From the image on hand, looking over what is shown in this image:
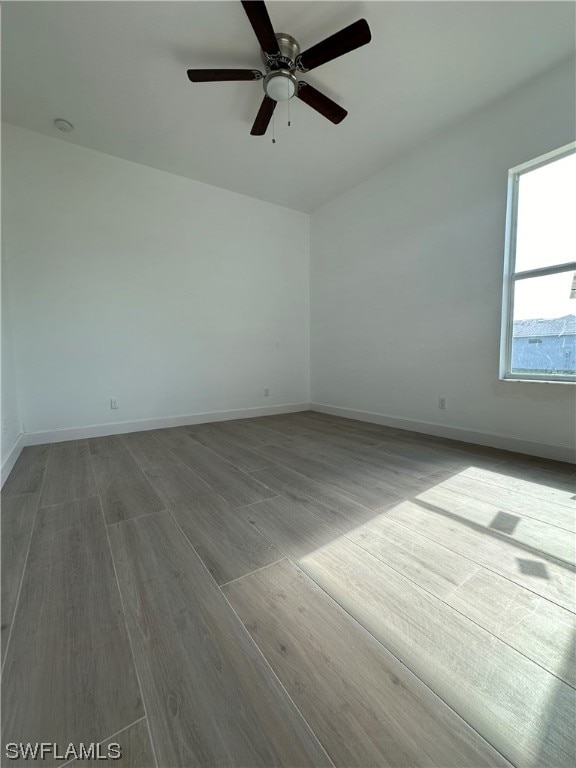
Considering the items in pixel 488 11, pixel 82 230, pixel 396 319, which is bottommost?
pixel 396 319

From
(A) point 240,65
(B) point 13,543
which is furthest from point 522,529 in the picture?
(A) point 240,65

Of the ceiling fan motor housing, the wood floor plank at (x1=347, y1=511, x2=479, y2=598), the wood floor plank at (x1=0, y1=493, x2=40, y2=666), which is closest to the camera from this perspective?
the wood floor plank at (x1=0, y1=493, x2=40, y2=666)

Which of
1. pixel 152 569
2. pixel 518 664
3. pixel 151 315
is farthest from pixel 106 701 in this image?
pixel 151 315

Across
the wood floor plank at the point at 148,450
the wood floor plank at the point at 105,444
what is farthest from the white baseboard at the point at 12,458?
the wood floor plank at the point at 148,450

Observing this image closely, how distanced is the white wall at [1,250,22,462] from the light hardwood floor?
694mm

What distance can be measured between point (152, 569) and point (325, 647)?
0.72 metres

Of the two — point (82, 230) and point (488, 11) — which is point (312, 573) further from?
point (82, 230)

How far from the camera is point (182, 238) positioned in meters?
3.46

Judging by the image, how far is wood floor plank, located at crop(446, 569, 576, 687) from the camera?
80 centimetres

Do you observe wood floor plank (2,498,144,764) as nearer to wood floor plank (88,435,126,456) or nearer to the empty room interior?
the empty room interior

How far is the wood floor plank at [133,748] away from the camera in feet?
1.91

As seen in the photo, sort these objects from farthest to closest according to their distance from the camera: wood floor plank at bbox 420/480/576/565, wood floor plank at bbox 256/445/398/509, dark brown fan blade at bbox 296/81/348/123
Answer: dark brown fan blade at bbox 296/81/348/123
wood floor plank at bbox 256/445/398/509
wood floor plank at bbox 420/480/576/565

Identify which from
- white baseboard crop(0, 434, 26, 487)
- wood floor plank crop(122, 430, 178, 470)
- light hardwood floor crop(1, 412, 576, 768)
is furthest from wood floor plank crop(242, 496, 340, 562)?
white baseboard crop(0, 434, 26, 487)

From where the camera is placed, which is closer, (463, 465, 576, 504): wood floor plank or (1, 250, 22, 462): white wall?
(463, 465, 576, 504): wood floor plank
